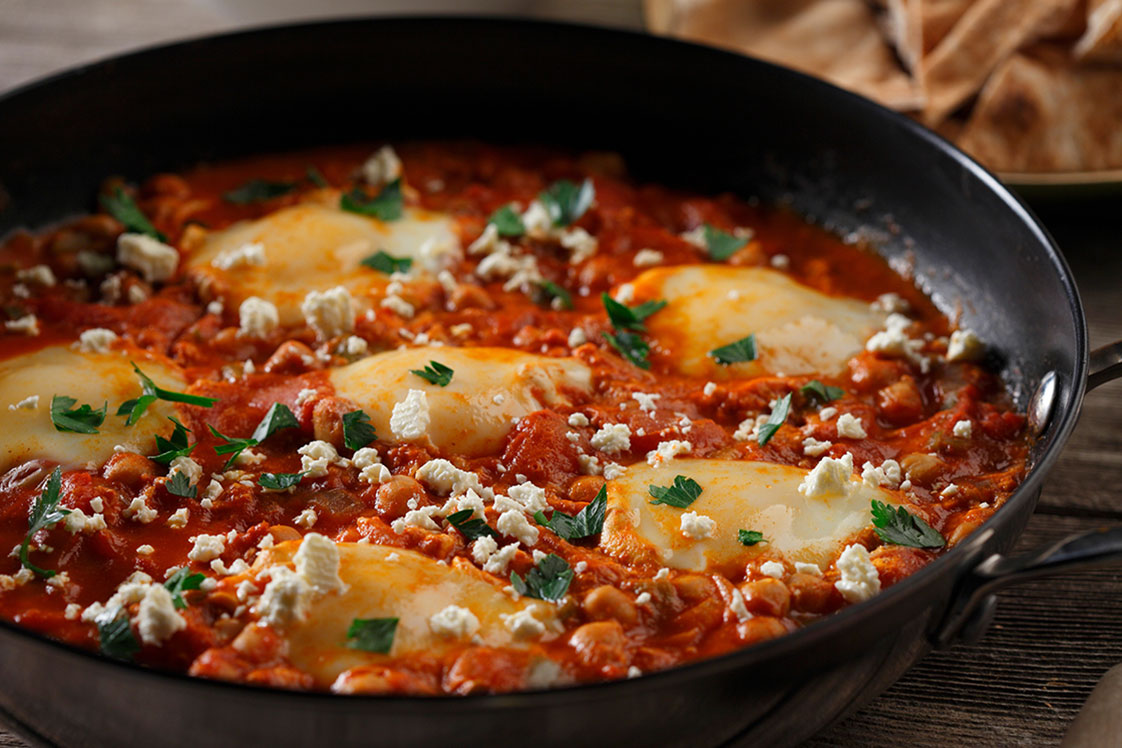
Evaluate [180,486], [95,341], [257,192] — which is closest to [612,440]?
[180,486]

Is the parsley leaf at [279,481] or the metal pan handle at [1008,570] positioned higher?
the metal pan handle at [1008,570]

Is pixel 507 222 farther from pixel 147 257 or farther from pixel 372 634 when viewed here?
pixel 372 634

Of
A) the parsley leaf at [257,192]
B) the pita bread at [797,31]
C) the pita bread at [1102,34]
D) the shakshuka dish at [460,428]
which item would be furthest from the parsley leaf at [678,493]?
the pita bread at [1102,34]

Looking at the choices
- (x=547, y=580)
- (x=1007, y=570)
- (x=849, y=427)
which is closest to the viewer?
(x=1007, y=570)

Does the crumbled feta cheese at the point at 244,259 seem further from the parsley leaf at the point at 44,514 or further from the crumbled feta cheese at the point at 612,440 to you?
the crumbled feta cheese at the point at 612,440

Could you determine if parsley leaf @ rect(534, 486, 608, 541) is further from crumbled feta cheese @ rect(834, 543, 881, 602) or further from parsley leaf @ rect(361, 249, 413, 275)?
parsley leaf @ rect(361, 249, 413, 275)
